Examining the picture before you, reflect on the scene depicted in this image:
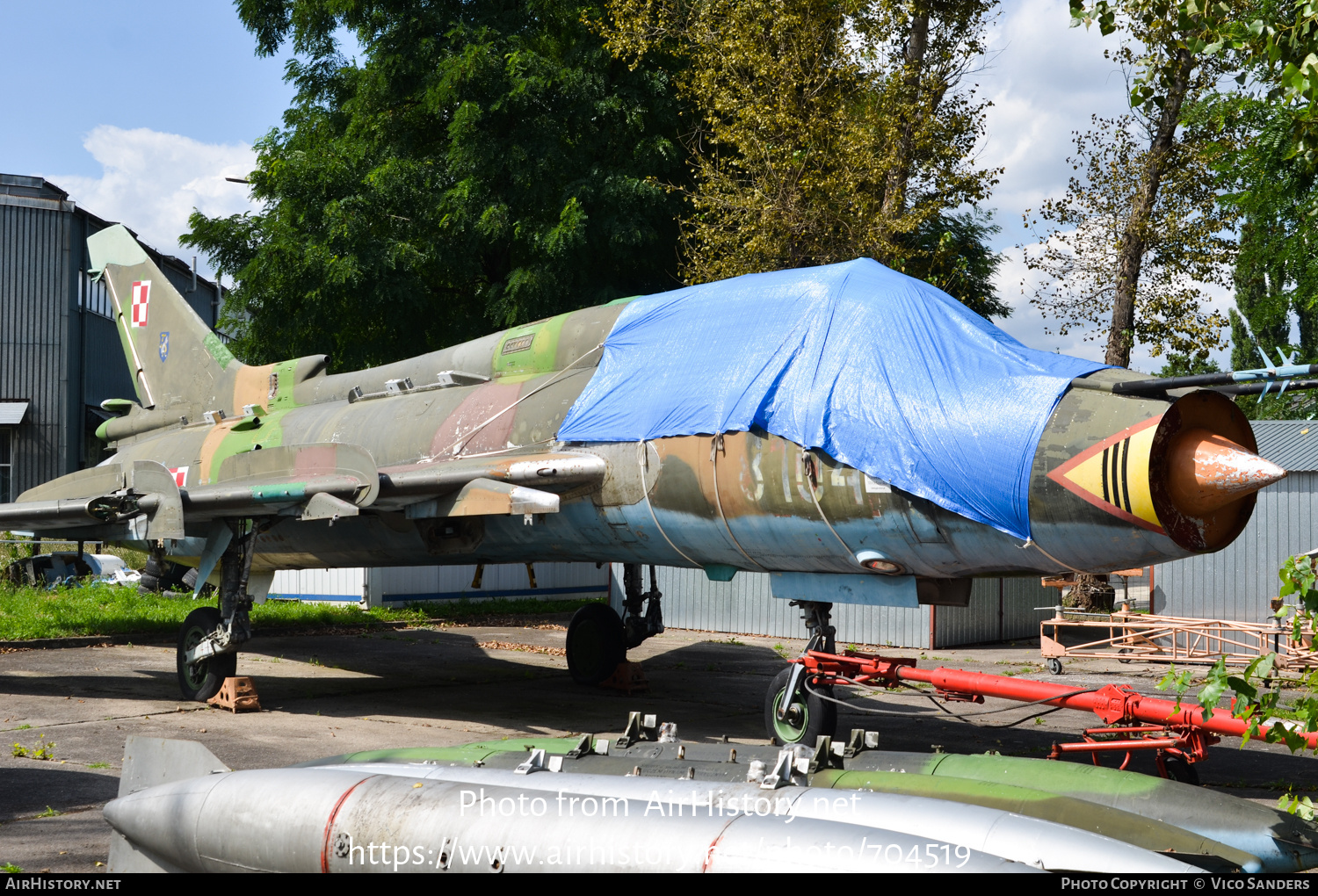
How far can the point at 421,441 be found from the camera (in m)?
11.7

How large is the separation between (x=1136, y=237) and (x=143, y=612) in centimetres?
2167

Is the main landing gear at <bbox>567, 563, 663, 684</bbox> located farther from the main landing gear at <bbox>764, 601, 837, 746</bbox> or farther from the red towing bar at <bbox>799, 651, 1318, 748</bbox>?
the red towing bar at <bbox>799, 651, 1318, 748</bbox>

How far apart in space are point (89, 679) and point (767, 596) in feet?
41.6

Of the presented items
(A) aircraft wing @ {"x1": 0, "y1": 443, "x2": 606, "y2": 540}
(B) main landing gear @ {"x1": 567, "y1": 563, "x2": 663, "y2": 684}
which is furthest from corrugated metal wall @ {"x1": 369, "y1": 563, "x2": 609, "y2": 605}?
(A) aircraft wing @ {"x1": 0, "y1": 443, "x2": 606, "y2": 540}

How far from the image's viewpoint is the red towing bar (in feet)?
24.1

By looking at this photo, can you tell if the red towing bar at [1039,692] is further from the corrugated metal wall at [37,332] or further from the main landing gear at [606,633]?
the corrugated metal wall at [37,332]

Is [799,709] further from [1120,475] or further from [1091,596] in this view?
[1091,596]

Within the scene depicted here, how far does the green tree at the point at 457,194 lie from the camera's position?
25.2 m

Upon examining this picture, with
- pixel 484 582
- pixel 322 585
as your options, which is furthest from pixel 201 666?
pixel 484 582

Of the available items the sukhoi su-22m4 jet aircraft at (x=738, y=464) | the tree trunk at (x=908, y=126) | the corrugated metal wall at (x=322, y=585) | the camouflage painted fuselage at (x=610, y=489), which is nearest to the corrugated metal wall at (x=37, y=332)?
the corrugated metal wall at (x=322, y=585)

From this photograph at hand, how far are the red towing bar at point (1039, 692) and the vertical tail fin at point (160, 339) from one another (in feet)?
34.5

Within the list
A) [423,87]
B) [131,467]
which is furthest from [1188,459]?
[423,87]

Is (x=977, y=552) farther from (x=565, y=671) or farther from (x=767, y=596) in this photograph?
(x=767, y=596)

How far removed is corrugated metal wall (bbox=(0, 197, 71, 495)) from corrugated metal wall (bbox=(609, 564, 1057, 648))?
1968 centimetres
